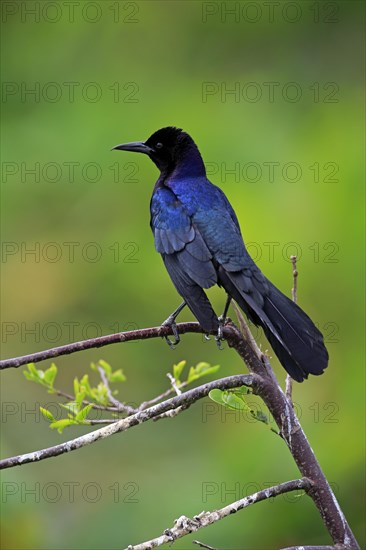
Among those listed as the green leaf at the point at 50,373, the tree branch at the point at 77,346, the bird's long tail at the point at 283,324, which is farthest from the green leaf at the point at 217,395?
the green leaf at the point at 50,373

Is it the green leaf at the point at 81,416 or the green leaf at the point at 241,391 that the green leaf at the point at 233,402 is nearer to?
the green leaf at the point at 241,391

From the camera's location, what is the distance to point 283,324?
100 inches

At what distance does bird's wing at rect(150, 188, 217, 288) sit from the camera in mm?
2869

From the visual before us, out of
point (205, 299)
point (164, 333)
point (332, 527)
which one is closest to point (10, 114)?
point (205, 299)

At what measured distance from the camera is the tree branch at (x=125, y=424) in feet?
5.66

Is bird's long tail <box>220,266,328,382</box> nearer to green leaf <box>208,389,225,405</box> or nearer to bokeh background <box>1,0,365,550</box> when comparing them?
green leaf <box>208,389,225,405</box>

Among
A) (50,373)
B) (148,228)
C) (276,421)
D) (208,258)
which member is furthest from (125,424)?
(148,228)

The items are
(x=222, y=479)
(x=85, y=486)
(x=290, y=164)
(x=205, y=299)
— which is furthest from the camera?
(x=290, y=164)

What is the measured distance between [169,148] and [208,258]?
88 centimetres

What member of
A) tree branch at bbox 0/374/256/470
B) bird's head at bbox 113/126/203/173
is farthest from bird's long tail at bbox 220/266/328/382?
bird's head at bbox 113/126/203/173

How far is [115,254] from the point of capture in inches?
227

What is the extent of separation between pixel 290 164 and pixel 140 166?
1036mm

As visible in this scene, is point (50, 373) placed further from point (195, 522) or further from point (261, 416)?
point (195, 522)

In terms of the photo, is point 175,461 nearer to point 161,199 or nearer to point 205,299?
point 161,199
